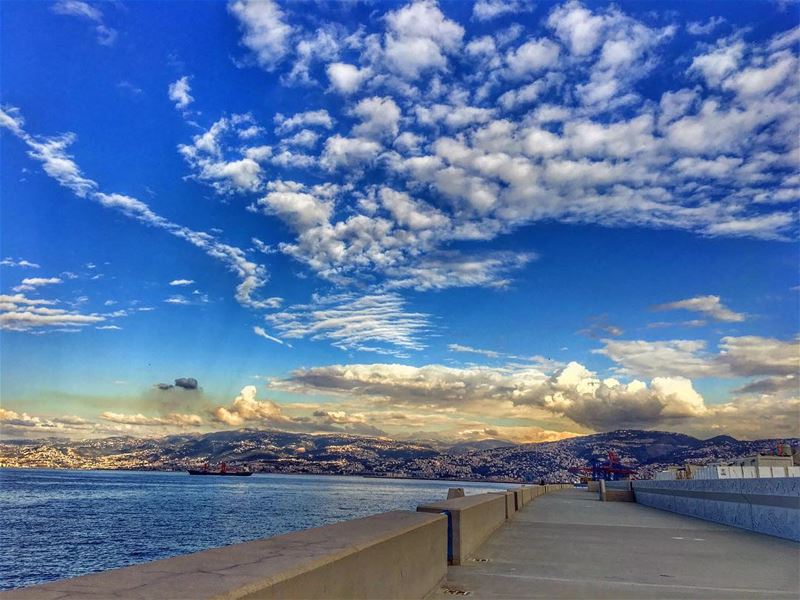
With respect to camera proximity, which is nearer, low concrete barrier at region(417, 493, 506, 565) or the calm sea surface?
low concrete barrier at region(417, 493, 506, 565)

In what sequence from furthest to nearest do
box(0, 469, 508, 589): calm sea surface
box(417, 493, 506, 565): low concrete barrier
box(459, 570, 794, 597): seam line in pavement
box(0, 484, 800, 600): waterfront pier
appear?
1. box(0, 469, 508, 589): calm sea surface
2. box(417, 493, 506, 565): low concrete barrier
3. box(459, 570, 794, 597): seam line in pavement
4. box(0, 484, 800, 600): waterfront pier

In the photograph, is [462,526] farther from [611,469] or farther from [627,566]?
[611,469]

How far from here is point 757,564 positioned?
350 inches

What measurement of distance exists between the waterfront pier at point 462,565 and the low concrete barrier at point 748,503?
0.49 m

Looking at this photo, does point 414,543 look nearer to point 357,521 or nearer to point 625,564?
point 357,521

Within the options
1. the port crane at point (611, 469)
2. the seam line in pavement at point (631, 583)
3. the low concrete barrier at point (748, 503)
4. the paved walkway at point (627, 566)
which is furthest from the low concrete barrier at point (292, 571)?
the port crane at point (611, 469)

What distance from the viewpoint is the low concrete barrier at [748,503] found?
11945mm

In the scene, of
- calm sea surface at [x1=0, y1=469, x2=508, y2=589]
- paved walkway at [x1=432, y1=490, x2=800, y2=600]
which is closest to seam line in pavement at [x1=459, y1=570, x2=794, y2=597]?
paved walkway at [x1=432, y1=490, x2=800, y2=600]

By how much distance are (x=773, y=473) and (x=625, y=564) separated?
71.2 ft

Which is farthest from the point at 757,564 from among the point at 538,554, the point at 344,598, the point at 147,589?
the point at 147,589

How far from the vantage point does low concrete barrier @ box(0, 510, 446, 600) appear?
2.73 metres

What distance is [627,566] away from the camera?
28.4 ft

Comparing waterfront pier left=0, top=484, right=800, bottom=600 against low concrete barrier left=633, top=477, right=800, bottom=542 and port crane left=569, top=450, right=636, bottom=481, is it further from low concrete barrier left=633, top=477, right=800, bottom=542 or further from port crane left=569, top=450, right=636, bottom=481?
port crane left=569, top=450, right=636, bottom=481

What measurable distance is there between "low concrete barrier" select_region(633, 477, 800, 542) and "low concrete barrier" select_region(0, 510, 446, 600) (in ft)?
31.1
